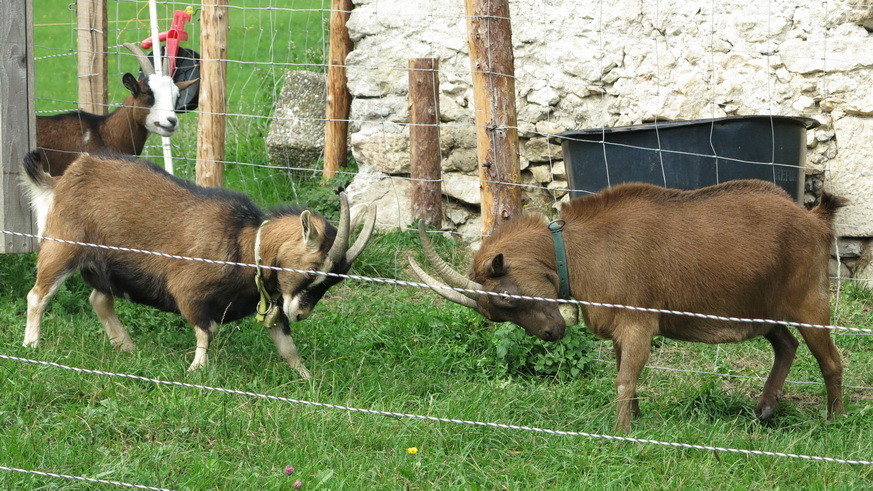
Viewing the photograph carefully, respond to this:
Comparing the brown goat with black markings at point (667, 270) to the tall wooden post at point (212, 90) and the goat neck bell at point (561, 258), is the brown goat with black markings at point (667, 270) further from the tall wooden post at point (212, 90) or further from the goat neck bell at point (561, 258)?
the tall wooden post at point (212, 90)

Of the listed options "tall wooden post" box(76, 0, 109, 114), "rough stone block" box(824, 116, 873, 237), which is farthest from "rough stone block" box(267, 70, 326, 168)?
"rough stone block" box(824, 116, 873, 237)

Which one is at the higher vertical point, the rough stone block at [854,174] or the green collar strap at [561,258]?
the rough stone block at [854,174]

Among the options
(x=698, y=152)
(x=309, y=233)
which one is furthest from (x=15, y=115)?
(x=698, y=152)

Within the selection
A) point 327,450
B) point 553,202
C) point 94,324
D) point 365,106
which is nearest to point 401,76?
point 365,106

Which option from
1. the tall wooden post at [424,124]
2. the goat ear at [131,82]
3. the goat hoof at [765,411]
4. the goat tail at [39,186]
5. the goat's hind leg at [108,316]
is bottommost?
the goat hoof at [765,411]

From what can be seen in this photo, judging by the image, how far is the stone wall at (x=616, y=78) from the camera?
722cm

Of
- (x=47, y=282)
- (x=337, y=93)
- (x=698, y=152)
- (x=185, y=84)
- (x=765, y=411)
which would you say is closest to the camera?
(x=765, y=411)

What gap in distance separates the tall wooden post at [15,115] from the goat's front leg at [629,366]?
416cm

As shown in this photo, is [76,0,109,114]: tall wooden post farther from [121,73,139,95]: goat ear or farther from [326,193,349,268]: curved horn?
[326,193,349,268]: curved horn

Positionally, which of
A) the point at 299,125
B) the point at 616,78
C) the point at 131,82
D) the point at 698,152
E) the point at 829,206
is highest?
the point at 131,82

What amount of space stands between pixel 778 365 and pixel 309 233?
291cm

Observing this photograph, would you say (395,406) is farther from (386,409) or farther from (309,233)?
(309,233)

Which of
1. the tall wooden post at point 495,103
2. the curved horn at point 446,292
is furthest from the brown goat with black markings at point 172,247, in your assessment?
the tall wooden post at point 495,103

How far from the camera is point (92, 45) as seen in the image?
28.1ft
